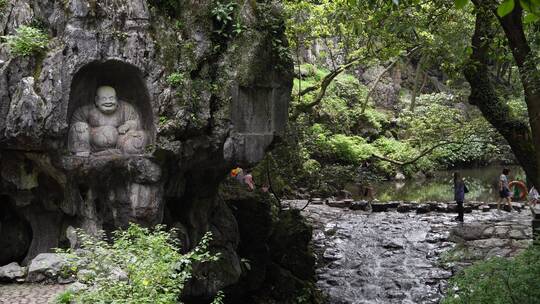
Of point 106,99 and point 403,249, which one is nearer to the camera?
point 106,99

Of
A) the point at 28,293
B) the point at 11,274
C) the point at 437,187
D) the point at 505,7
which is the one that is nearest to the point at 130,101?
the point at 11,274

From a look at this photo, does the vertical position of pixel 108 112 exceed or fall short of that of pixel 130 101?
it falls short

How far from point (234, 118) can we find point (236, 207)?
3680 millimetres

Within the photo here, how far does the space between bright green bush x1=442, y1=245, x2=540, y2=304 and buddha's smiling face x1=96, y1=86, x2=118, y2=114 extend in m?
6.41

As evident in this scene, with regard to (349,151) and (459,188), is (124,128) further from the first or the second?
(349,151)

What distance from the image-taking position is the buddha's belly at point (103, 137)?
9.57 meters

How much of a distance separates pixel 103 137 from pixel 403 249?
9.84 meters

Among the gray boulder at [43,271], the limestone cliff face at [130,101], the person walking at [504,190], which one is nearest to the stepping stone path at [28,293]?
the gray boulder at [43,271]

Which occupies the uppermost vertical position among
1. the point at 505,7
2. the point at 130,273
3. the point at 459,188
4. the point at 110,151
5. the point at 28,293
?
the point at 505,7

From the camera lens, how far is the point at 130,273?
19.6 feet

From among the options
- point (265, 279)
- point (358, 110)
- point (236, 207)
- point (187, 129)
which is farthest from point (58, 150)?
point (358, 110)

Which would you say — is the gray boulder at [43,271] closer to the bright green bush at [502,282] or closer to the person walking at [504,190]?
the bright green bush at [502,282]

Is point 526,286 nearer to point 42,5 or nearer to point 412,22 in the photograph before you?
point 412,22

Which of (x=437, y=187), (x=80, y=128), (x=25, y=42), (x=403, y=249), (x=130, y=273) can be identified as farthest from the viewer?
(x=437, y=187)
